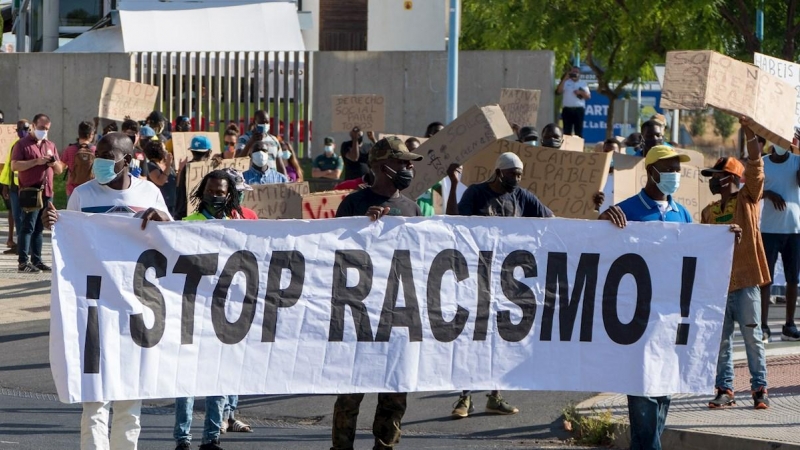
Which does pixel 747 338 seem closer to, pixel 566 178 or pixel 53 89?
pixel 566 178

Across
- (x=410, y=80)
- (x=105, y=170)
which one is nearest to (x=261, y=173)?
(x=105, y=170)

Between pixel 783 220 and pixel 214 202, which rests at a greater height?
pixel 214 202

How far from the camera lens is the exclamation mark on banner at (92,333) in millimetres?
6742

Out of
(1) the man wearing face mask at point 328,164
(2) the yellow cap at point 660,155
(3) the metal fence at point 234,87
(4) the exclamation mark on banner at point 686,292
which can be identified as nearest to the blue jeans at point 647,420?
(4) the exclamation mark on banner at point 686,292

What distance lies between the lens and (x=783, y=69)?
34.8ft

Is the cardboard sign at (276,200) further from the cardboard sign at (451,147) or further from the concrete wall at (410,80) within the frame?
the concrete wall at (410,80)

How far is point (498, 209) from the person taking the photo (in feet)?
28.3

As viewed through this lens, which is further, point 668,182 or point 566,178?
point 566,178

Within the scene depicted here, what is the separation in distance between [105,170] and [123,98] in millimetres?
10890

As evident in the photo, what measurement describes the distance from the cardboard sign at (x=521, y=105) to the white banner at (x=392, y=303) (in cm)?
882

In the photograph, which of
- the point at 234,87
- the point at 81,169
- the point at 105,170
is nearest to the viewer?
the point at 105,170

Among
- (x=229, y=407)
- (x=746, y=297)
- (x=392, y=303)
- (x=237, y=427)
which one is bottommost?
(x=237, y=427)

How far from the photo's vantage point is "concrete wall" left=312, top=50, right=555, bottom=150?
2589cm

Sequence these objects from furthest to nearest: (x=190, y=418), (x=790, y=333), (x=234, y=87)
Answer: (x=234, y=87) < (x=790, y=333) < (x=190, y=418)
